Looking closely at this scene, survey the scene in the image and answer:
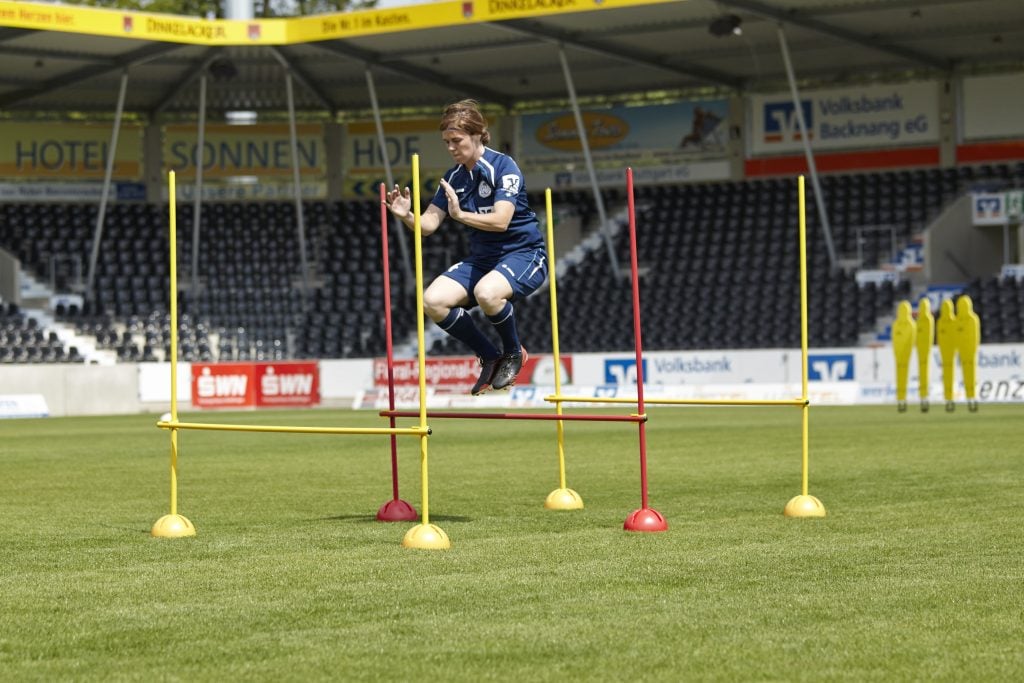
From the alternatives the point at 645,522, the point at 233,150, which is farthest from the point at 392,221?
the point at 645,522

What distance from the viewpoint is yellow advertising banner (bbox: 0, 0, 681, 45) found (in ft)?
107

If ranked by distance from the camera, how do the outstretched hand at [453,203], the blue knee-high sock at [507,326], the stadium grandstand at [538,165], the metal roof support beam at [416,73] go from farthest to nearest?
the metal roof support beam at [416,73] → the stadium grandstand at [538,165] → the blue knee-high sock at [507,326] → the outstretched hand at [453,203]

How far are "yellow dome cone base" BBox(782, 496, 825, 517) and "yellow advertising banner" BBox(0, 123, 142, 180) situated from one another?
Answer: 3604 cm

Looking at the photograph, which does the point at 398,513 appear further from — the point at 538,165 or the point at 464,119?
the point at 538,165

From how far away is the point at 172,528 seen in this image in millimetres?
9039

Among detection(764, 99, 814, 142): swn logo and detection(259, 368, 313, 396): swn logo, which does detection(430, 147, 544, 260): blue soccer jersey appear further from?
detection(764, 99, 814, 142): swn logo

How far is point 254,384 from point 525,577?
2832cm

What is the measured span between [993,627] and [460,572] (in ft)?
8.68

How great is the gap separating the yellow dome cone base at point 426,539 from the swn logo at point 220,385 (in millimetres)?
26535

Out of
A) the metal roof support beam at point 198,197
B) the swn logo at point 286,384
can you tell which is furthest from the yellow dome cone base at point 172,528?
the metal roof support beam at point 198,197

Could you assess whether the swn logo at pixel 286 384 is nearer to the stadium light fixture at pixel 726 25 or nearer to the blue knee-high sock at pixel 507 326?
the stadium light fixture at pixel 726 25

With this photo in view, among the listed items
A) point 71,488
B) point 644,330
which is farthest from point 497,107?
point 71,488

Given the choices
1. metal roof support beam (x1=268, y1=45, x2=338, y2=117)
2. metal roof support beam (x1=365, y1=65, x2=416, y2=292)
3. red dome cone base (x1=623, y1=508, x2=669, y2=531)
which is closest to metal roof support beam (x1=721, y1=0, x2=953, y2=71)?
metal roof support beam (x1=365, y1=65, x2=416, y2=292)

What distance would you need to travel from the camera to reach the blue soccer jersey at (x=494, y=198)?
9055 mm
